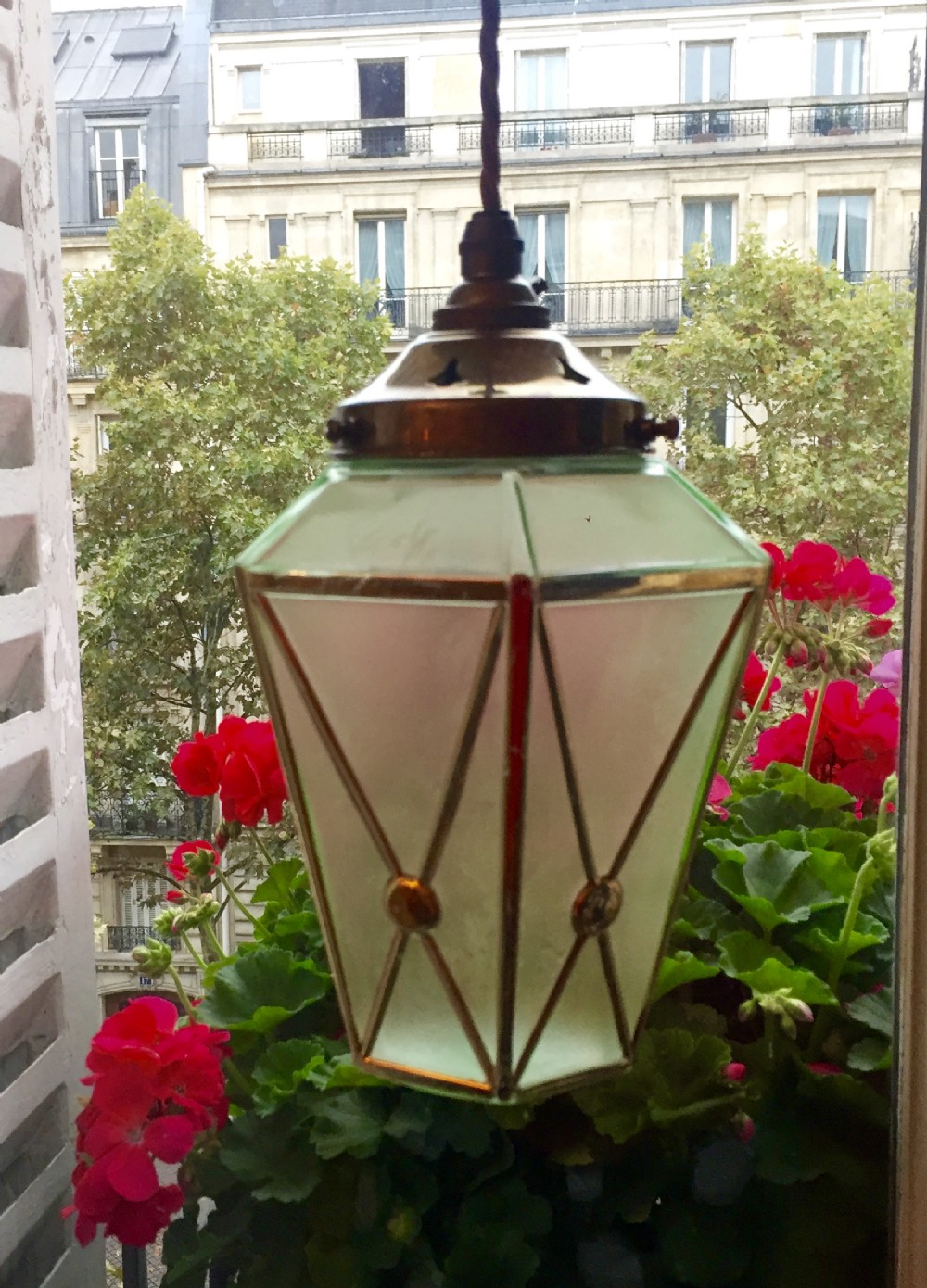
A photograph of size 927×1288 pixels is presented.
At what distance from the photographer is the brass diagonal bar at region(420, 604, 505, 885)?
0.34 meters

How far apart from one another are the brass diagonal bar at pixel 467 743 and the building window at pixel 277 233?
1.11m

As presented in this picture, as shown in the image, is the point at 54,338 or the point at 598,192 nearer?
the point at 54,338

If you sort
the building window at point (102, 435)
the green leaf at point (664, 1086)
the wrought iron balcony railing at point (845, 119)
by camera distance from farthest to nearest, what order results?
the building window at point (102, 435)
the wrought iron balcony railing at point (845, 119)
the green leaf at point (664, 1086)

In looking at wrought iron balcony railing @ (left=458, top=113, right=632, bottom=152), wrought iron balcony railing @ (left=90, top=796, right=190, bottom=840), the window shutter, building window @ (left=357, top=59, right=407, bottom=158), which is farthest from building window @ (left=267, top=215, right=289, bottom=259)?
wrought iron balcony railing @ (left=90, top=796, right=190, bottom=840)

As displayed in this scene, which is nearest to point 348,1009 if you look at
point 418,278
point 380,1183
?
point 380,1183

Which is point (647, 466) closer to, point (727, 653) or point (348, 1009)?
point (727, 653)

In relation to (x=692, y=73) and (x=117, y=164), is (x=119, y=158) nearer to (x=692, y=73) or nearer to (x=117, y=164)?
(x=117, y=164)

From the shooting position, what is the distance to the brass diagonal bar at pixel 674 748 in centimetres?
40

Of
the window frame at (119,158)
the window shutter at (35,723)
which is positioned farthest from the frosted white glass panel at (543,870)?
the window frame at (119,158)

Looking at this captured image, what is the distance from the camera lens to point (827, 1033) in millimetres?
755

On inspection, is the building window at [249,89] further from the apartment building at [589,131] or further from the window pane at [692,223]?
the window pane at [692,223]

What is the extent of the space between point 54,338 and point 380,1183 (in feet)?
2.33

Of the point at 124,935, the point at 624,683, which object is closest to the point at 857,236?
the point at 624,683

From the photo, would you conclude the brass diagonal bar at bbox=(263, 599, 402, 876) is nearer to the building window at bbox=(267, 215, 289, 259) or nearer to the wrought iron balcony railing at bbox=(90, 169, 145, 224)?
the building window at bbox=(267, 215, 289, 259)
